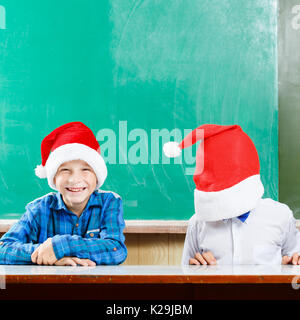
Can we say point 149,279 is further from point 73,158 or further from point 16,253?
point 73,158

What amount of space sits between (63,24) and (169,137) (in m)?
0.69

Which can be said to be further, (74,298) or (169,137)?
(169,137)

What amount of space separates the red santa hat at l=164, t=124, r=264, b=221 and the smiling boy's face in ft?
1.17

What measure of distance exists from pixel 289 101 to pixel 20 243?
1.27 m

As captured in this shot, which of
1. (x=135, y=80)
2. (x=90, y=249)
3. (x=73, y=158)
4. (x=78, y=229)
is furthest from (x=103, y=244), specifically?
(x=135, y=80)

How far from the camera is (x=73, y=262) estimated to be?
119 cm

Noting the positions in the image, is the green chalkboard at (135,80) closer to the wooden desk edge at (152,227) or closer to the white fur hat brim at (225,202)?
the wooden desk edge at (152,227)

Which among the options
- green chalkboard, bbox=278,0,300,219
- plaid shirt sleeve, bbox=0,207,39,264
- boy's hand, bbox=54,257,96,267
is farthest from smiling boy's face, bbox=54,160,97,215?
green chalkboard, bbox=278,0,300,219

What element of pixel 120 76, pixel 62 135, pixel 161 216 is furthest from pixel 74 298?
pixel 120 76

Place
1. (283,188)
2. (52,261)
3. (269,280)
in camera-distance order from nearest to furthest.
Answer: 1. (269,280)
2. (52,261)
3. (283,188)

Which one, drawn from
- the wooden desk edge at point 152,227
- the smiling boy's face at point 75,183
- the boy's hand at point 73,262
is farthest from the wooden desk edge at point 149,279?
the wooden desk edge at point 152,227

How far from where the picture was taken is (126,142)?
188cm

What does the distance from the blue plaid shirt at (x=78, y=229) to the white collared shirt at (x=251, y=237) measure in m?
0.26
